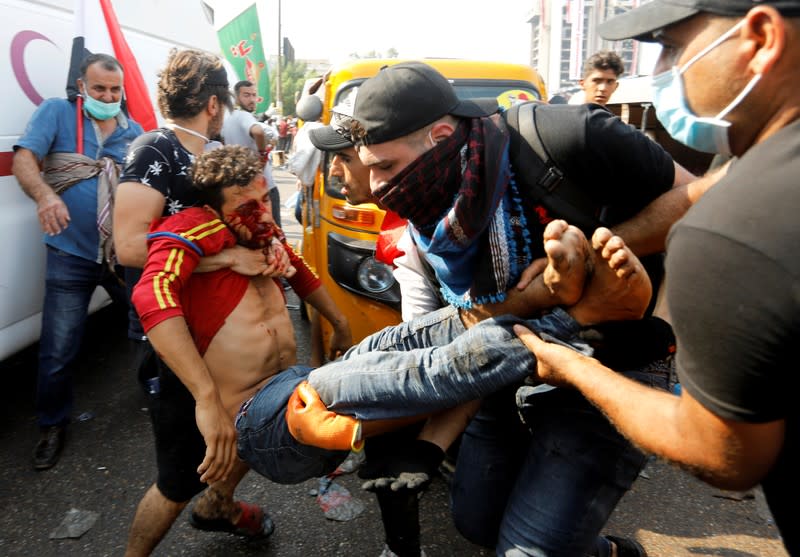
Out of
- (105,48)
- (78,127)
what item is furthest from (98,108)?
(105,48)

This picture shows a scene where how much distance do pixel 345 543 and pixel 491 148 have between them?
1854 mm

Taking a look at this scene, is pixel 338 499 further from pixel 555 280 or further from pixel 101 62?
pixel 101 62

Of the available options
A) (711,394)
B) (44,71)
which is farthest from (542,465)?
(44,71)

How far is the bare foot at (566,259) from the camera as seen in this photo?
1.43 m

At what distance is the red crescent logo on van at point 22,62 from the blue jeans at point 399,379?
2574mm

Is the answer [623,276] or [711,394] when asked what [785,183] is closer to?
[711,394]

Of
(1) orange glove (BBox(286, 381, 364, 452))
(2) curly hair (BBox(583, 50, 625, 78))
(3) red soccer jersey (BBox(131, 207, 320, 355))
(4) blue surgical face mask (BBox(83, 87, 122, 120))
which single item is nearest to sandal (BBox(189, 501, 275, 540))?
(3) red soccer jersey (BBox(131, 207, 320, 355))

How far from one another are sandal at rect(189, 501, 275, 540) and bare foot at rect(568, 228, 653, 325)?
64.4 inches

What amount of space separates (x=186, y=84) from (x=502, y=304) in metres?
1.91

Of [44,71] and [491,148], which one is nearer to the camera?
[491,148]

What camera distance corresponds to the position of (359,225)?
364 centimetres

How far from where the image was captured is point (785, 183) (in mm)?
928

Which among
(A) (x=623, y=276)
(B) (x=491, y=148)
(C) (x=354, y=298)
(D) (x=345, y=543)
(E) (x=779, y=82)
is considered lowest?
(D) (x=345, y=543)

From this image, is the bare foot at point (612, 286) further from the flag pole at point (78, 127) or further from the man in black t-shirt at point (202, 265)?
the flag pole at point (78, 127)
